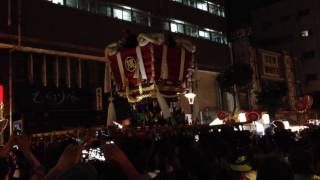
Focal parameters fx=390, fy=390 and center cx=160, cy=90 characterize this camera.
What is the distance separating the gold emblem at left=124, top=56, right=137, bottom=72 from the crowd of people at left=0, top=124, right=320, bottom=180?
10.9ft

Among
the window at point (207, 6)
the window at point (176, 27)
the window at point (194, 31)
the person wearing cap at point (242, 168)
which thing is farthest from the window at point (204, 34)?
the person wearing cap at point (242, 168)

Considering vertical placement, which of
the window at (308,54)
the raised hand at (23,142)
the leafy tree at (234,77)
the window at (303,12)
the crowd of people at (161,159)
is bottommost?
the crowd of people at (161,159)

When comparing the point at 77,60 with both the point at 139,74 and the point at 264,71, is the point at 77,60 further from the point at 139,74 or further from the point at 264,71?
the point at 264,71

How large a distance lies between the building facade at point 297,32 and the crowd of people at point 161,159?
36.4 m

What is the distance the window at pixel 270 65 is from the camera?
36.3 m

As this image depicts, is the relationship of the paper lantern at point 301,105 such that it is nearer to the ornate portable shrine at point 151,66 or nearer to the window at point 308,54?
the ornate portable shrine at point 151,66

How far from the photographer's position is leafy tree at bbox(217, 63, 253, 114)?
29.7 metres

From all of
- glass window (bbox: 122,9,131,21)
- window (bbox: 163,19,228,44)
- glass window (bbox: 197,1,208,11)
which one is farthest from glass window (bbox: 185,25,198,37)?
→ glass window (bbox: 122,9,131,21)

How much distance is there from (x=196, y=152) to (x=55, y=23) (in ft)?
56.3

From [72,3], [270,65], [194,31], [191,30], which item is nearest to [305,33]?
[270,65]

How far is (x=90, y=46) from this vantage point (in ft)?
73.3

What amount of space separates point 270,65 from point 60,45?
74.6 feet

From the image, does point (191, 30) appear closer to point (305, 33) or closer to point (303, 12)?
point (305, 33)

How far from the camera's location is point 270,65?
122 ft
